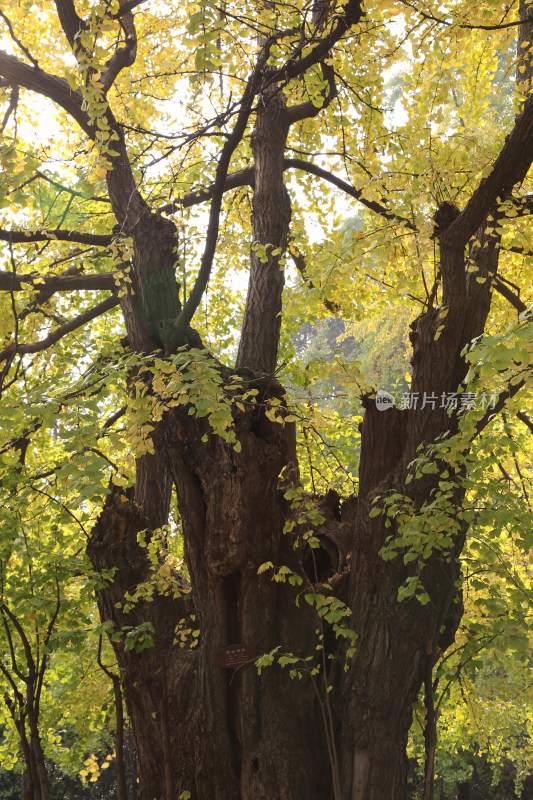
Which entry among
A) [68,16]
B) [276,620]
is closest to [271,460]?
[276,620]

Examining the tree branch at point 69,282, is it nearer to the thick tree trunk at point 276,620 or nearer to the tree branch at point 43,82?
the tree branch at point 43,82

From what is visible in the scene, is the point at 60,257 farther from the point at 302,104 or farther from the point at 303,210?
the point at 303,210

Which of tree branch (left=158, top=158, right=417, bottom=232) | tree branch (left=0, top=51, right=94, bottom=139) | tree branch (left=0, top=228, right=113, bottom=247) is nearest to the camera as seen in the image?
tree branch (left=0, top=51, right=94, bottom=139)

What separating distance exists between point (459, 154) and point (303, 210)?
4.07 metres

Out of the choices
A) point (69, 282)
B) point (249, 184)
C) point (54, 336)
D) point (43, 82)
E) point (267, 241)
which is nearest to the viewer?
point (43, 82)

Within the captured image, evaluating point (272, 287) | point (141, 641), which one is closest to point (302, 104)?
point (272, 287)

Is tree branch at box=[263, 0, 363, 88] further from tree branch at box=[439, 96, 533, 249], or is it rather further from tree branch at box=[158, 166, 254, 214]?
tree branch at box=[158, 166, 254, 214]

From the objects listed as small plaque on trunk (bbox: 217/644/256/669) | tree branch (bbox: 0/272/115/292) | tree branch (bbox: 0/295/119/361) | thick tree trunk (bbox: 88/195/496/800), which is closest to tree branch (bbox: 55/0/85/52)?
tree branch (bbox: 0/272/115/292)

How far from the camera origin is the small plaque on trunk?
3.72 metres

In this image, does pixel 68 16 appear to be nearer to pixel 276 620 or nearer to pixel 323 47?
pixel 323 47

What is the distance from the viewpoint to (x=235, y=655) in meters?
3.73

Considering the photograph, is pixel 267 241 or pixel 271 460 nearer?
pixel 271 460

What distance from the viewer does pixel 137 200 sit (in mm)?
4598

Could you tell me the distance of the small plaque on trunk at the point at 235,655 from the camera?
372 cm
